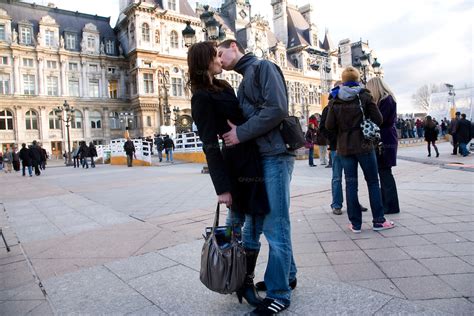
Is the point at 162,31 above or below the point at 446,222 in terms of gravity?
above

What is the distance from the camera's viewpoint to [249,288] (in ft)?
8.18

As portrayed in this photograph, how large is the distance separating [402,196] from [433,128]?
9967mm

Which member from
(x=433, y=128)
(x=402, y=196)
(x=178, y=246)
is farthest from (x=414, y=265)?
(x=433, y=128)

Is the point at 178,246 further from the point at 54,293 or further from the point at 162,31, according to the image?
the point at 162,31

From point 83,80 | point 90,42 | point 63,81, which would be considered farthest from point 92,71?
point 90,42

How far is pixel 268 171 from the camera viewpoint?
7.79 feet

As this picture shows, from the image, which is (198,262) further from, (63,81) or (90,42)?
(90,42)

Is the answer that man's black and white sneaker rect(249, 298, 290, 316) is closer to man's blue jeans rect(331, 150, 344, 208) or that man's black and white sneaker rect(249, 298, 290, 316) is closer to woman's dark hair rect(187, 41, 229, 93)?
woman's dark hair rect(187, 41, 229, 93)

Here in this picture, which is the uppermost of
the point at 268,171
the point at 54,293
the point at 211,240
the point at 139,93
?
the point at 139,93

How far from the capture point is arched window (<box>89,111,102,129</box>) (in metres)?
40.5

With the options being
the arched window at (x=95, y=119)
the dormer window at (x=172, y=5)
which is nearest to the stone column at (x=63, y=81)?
the arched window at (x=95, y=119)

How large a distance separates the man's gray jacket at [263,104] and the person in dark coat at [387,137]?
270 centimetres

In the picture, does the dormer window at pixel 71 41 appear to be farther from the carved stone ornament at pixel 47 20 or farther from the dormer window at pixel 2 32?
the dormer window at pixel 2 32

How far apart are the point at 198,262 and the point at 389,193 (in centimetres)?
299
